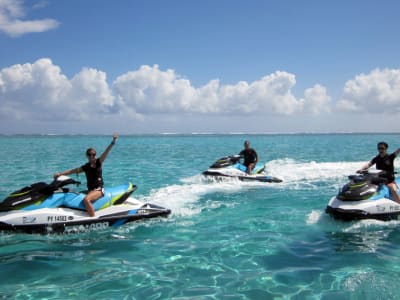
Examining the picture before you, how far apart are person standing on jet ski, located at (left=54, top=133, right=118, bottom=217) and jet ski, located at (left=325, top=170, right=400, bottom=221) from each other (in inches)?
187

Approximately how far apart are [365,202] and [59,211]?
6.12 metres

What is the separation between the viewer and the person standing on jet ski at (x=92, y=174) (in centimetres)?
755

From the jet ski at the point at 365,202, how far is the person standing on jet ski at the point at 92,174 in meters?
4.75

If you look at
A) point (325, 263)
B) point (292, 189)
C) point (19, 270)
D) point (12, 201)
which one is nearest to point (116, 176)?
point (292, 189)

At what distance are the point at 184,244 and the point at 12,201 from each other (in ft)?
11.0

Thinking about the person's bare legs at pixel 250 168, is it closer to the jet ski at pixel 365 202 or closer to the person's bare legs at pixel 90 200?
the jet ski at pixel 365 202

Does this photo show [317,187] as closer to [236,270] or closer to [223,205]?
[223,205]

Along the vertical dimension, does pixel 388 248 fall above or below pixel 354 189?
below

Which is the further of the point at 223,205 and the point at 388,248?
the point at 223,205

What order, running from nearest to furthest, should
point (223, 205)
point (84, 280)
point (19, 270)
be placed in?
point (84, 280) → point (19, 270) → point (223, 205)

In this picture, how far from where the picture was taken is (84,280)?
17.7ft

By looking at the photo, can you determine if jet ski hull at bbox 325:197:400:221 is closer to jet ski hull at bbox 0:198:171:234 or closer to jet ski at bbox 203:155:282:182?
jet ski hull at bbox 0:198:171:234

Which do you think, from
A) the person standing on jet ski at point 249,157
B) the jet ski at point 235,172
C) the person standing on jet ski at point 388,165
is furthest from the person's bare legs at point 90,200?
the person standing on jet ski at point 249,157

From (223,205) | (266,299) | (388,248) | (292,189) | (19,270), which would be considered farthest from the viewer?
(292,189)
